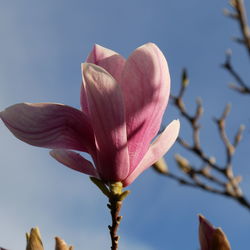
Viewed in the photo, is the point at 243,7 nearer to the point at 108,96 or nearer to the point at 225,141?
the point at 225,141

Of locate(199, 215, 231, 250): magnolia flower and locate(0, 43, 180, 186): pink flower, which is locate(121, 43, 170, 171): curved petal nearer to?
locate(0, 43, 180, 186): pink flower

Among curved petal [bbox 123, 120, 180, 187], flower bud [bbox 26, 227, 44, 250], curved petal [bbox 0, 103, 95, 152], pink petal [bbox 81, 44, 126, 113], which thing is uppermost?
pink petal [bbox 81, 44, 126, 113]

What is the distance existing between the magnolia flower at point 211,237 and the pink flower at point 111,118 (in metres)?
0.19

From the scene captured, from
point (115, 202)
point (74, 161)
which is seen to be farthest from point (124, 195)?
point (74, 161)

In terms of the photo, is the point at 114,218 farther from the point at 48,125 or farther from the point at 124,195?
the point at 48,125

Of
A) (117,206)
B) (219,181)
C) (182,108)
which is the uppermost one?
(117,206)

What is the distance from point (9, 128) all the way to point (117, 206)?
0.26 meters

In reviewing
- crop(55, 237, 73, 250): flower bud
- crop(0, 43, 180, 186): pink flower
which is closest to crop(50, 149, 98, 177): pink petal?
crop(0, 43, 180, 186): pink flower

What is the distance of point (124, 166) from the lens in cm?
89

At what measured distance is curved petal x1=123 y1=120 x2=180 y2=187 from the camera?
92 cm

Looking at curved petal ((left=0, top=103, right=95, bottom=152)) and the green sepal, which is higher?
curved petal ((left=0, top=103, right=95, bottom=152))

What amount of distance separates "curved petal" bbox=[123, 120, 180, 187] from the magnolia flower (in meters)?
0.18

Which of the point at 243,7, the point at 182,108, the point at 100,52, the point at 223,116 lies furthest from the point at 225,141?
the point at 100,52

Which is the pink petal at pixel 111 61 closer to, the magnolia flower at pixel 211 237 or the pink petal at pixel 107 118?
the pink petal at pixel 107 118
